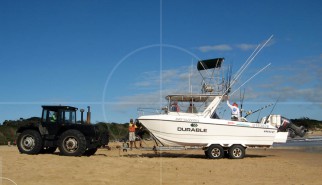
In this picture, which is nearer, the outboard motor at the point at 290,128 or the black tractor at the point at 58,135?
the black tractor at the point at 58,135

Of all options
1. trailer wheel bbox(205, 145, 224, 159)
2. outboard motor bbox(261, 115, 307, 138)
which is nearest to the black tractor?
trailer wheel bbox(205, 145, 224, 159)

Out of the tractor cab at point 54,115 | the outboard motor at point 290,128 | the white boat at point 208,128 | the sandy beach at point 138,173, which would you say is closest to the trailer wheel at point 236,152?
the white boat at point 208,128

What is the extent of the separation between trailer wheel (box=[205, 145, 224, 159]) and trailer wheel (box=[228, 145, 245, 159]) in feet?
1.30

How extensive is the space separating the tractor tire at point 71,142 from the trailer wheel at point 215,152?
17.0ft

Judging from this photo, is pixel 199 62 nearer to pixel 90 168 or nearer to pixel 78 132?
pixel 78 132

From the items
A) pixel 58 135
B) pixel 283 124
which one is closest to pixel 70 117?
pixel 58 135

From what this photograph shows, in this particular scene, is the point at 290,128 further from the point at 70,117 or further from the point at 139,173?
the point at 139,173

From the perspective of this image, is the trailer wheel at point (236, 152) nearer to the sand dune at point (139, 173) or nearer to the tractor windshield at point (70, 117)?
the sand dune at point (139, 173)

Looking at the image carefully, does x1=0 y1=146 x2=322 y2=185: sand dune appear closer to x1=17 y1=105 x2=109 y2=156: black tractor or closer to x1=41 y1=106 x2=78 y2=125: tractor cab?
x1=17 y1=105 x2=109 y2=156: black tractor

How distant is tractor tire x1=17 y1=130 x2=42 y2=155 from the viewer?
15898 millimetres

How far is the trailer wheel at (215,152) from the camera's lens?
54.4 feet

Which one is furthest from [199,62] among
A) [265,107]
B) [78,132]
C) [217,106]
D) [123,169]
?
[123,169]

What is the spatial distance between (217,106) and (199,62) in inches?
94.6

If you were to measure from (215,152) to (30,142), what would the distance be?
7673mm
